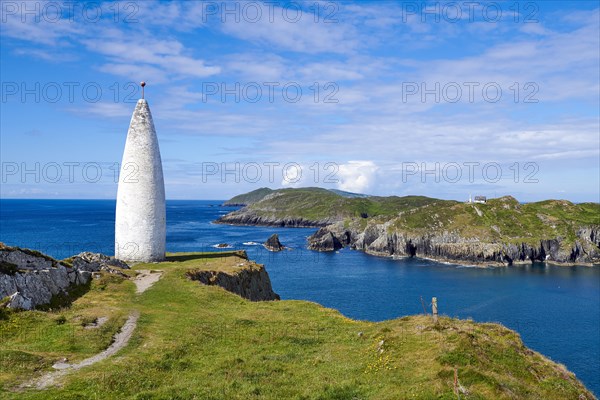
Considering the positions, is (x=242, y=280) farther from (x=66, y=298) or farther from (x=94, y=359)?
(x=94, y=359)

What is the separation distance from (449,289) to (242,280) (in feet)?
204

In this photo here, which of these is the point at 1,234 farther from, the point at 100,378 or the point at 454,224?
the point at 100,378

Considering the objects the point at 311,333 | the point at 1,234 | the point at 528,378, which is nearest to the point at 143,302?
the point at 311,333

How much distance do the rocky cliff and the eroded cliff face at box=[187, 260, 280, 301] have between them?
27.7 feet

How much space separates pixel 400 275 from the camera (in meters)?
101

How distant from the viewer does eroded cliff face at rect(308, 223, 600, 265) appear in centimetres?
12288

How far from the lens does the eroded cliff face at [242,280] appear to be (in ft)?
115

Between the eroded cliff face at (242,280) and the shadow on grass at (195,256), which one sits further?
the shadow on grass at (195,256)

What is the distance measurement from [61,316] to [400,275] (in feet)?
286

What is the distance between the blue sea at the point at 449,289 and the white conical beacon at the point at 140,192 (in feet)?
115

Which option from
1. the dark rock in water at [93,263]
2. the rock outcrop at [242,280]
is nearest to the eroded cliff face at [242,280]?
the rock outcrop at [242,280]

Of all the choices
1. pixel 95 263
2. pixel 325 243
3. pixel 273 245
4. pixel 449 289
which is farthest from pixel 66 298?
pixel 325 243

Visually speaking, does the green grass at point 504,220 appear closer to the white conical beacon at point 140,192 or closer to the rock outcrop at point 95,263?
the white conical beacon at point 140,192

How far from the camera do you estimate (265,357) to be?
19.2 m
